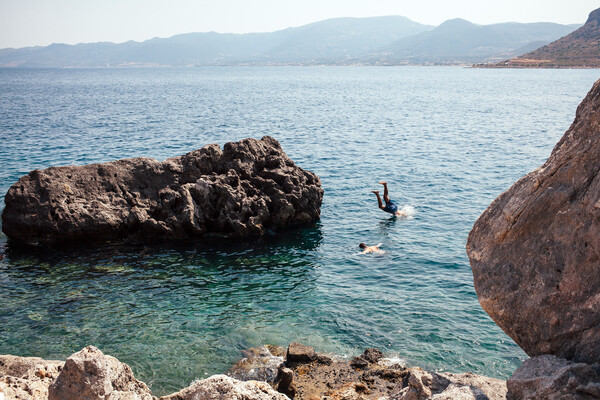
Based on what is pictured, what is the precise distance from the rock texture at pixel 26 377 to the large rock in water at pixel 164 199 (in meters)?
14.3

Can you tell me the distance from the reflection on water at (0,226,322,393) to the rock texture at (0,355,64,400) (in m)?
4.02

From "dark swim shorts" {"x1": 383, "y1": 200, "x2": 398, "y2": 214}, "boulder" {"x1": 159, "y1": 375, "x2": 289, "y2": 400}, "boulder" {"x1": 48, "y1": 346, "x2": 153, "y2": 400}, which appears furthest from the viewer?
"dark swim shorts" {"x1": 383, "y1": 200, "x2": 398, "y2": 214}

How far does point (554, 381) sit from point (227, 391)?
578 cm

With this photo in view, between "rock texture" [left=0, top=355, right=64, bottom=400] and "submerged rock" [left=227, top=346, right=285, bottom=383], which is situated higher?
"rock texture" [left=0, top=355, right=64, bottom=400]

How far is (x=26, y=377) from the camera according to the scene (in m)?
11.3

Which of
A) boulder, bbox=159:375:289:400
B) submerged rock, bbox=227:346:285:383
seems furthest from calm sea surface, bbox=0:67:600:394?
boulder, bbox=159:375:289:400

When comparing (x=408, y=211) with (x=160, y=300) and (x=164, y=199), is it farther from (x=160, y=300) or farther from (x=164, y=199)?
(x=160, y=300)

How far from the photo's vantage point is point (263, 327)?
1839 centimetres

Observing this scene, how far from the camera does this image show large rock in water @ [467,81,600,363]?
29.9 ft

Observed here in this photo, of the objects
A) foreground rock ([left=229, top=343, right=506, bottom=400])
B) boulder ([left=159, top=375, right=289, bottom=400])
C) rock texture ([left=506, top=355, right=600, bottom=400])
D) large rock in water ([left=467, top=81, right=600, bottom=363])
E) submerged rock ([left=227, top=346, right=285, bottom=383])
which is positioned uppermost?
large rock in water ([left=467, top=81, right=600, bottom=363])

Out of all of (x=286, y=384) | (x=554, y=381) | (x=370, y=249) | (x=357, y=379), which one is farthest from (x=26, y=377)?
(x=370, y=249)

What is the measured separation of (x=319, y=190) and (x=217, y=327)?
13850 mm

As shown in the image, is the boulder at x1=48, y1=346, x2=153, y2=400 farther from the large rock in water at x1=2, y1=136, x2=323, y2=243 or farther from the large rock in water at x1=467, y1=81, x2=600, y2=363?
the large rock in water at x1=2, y1=136, x2=323, y2=243

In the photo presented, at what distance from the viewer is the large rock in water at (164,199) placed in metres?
25.9
